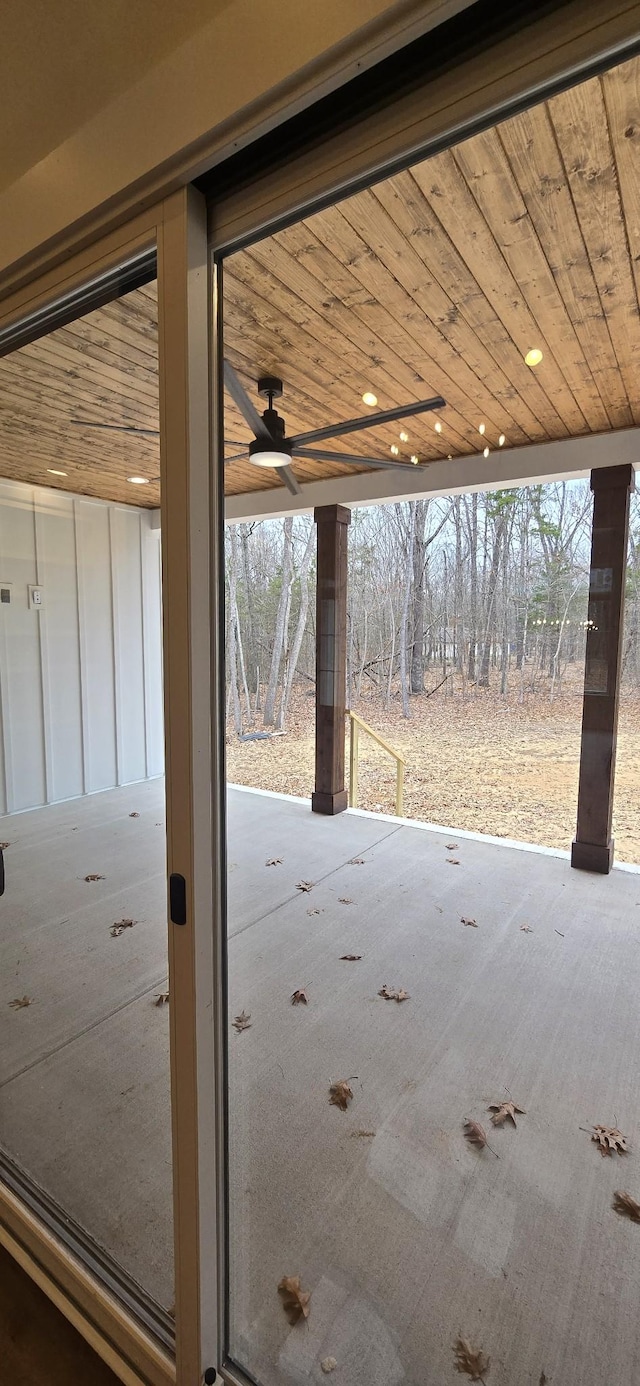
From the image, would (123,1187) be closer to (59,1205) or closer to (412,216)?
(59,1205)

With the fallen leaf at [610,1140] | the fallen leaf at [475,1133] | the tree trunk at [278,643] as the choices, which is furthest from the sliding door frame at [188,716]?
the fallen leaf at [610,1140]

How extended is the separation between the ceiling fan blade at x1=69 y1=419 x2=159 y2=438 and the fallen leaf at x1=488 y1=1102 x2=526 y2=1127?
2.27 meters

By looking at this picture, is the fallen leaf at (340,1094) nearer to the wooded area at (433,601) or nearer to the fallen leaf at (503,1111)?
the fallen leaf at (503,1111)

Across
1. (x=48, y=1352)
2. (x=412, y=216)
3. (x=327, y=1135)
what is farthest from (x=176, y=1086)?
(x=412, y=216)

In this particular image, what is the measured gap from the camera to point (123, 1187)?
1.62m

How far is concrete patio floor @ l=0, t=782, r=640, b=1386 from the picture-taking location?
133 centimetres

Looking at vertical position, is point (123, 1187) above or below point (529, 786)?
below

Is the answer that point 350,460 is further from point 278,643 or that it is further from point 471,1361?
point 471,1361

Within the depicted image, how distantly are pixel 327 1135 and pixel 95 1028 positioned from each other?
3.27 ft

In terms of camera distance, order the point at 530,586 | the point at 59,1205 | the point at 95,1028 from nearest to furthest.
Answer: the point at 59,1205
the point at 95,1028
the point at 530,586

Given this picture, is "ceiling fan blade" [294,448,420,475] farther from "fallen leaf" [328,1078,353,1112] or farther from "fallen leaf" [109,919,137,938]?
"fallen leaf" [328,1078,353,1112]

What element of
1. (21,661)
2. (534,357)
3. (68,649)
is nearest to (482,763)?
(534,357)

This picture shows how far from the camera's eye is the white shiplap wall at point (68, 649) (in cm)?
209

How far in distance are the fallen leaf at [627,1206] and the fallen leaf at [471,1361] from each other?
23.0 inches
